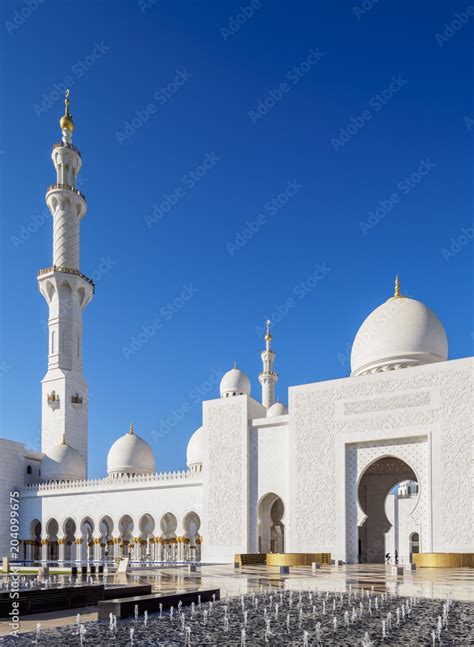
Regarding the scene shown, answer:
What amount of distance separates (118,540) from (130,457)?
140 inches

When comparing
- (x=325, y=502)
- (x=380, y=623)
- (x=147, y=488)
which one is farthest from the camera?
(x=147, y=488)

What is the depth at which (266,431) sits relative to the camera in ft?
56.9

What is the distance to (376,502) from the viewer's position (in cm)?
1894

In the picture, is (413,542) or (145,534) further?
(413,542)

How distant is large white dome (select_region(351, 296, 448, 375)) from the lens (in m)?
16.3

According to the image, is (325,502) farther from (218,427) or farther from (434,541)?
(218,427)

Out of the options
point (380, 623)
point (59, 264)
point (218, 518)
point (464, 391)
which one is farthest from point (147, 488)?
point (380, 623)

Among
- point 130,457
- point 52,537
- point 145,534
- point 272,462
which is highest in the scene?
point 272,462

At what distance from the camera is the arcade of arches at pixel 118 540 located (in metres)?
20.1

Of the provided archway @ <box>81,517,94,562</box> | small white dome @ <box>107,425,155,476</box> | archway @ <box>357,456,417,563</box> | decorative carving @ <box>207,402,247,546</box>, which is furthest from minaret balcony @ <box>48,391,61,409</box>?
archway @ <box>357,456,417,563</box>

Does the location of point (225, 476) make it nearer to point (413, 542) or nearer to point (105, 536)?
point (105, 536)

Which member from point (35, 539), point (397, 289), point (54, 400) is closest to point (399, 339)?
point (397, 289)

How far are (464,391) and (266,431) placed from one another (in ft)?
17.1

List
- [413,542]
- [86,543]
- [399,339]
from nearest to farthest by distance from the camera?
[399,339]
[86,543]
[413,542]
